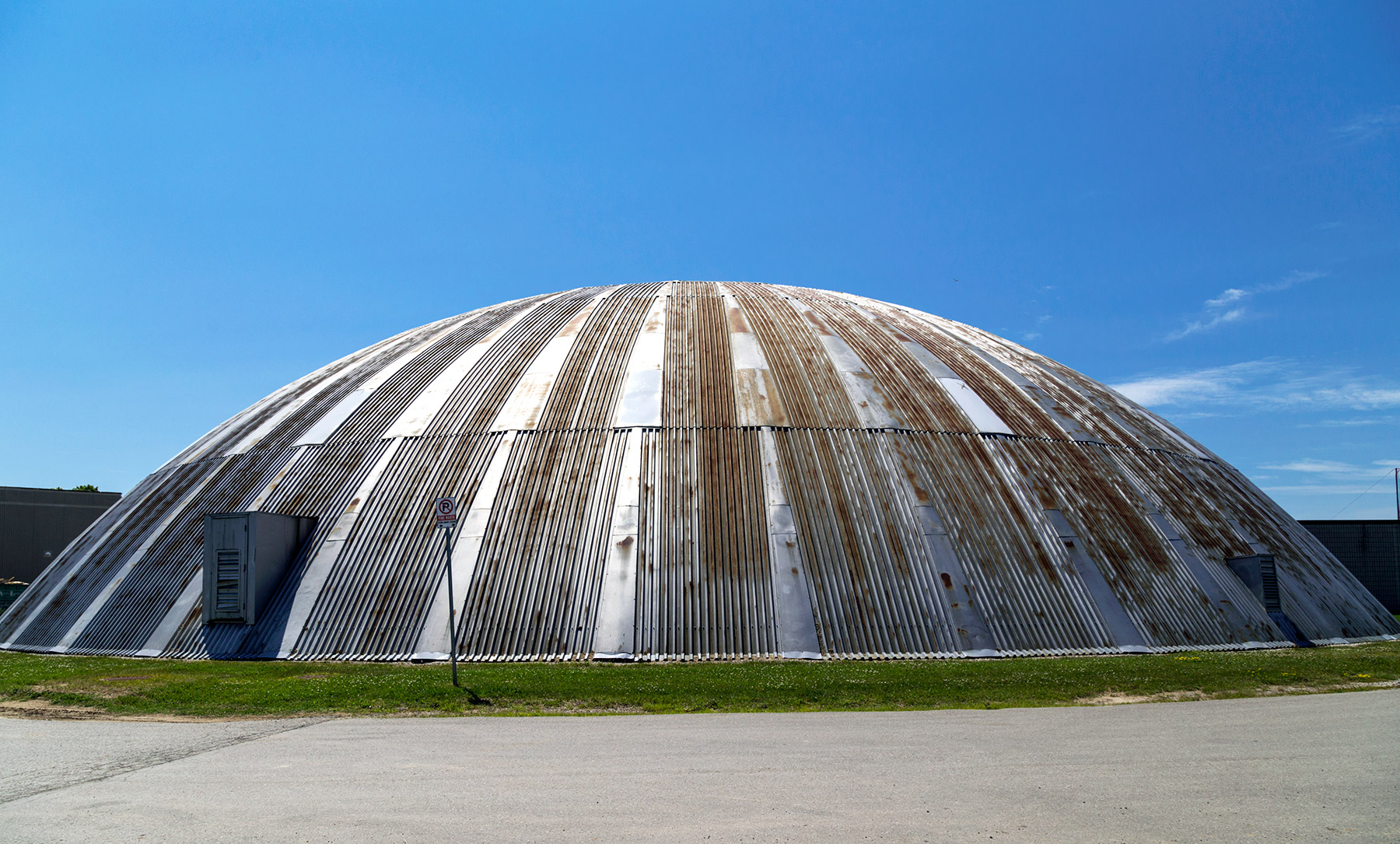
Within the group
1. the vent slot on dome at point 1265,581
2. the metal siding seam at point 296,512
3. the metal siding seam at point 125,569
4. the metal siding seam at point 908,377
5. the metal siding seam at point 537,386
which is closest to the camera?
the metal siding seam at point 296,512

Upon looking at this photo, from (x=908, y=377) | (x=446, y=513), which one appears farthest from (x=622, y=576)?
(x=908, y=377)

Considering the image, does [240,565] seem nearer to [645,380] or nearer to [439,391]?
[439,391]

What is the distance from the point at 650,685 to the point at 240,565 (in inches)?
403

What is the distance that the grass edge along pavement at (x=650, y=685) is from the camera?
41.4ft

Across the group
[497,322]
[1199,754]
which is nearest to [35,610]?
[497,322]

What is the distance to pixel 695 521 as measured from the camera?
57.5 feet

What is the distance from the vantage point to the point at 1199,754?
30.4 feet

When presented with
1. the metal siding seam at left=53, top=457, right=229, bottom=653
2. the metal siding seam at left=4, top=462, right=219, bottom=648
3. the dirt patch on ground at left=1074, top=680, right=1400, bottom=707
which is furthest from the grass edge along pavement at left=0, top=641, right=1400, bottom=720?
the metal siding seam at left=4, top=462, right=219, bottom=648

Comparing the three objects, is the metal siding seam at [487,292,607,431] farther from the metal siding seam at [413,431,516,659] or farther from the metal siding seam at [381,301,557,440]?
the metal siding seam at [381,301,557,440]

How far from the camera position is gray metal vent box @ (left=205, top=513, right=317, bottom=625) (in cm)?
1770

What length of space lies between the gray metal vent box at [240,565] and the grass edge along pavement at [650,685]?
54.7 inches

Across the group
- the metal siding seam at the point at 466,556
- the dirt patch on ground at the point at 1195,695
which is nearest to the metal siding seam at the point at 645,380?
the metal siding seam at the point at 466,556

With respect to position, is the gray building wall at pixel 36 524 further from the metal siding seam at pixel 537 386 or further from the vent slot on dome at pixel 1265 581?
the vent slot on dome at pixel 1265 581

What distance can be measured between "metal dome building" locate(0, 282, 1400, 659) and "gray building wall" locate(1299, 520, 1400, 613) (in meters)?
16.7
